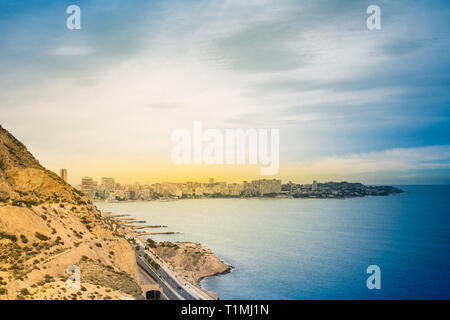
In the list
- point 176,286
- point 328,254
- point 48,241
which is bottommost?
point 328,254

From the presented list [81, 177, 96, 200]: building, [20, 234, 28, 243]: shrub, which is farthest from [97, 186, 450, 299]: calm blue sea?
[81, 177, 96, 200]: building

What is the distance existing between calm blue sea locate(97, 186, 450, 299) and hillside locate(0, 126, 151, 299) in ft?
48.1

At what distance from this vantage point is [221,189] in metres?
172

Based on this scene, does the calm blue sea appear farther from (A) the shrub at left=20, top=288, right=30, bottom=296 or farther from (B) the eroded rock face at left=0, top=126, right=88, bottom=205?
(A) the shrub at left=20, top=288, right=30, bottom=296

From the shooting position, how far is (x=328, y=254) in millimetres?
50500

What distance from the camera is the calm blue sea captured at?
36344 mm

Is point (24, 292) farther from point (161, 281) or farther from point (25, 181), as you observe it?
point (161, 281)

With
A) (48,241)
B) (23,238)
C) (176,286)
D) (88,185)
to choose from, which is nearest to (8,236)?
(23,238)

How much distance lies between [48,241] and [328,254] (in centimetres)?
3983

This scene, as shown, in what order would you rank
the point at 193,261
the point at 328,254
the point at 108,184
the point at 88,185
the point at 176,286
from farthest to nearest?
the point at 108,184 < the point at 88,185 < the point at 328,254 < the point at 193,261 < the point at 176,286

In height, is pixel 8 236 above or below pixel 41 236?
above

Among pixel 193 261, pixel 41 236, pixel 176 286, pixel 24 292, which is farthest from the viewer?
pixel 193 261
